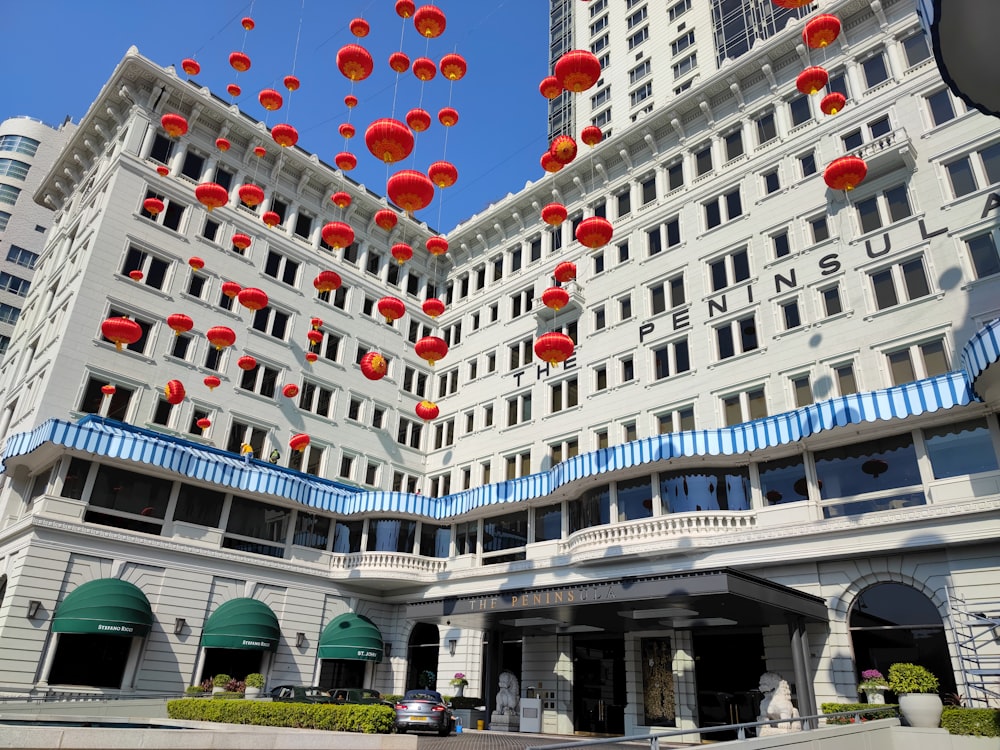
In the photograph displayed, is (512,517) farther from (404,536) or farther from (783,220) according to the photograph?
(783,220)

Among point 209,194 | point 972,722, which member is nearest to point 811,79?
point 972,722

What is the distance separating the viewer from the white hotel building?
22078mm

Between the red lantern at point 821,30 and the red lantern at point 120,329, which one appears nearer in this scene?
the red lantern at point 821,30

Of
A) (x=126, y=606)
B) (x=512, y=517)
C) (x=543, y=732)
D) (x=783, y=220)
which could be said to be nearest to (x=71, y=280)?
(x=126, y=606)

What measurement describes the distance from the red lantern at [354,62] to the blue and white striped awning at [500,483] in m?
16.4

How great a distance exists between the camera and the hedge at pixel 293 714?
1623cm

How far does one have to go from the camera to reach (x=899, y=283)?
81.9 feet

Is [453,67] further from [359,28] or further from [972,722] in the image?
[972,722]

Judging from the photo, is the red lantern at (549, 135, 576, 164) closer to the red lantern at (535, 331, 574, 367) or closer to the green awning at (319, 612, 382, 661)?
the red lantern at (535, 331, 574, 367)

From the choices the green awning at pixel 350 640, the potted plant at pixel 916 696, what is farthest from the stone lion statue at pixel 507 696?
the potted plant at pixel 916 696

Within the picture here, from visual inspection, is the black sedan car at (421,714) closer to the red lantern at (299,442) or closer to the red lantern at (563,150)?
the red lantern at (299,442)

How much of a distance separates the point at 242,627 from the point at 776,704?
70.6ft

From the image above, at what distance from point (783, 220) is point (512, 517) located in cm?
1853

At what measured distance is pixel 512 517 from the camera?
112 ft
